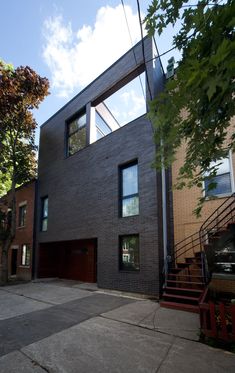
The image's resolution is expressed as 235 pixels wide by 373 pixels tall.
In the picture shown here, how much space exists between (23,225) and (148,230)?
35.6 feet

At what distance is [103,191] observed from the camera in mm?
10938

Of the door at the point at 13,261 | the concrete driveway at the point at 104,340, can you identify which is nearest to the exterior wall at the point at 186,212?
the concrete driveway at the point at 104,340

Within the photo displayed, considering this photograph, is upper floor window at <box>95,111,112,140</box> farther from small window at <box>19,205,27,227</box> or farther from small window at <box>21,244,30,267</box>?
small window at <box>21,244,30,267</box>

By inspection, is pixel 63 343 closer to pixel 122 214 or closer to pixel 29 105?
pixel 122 214

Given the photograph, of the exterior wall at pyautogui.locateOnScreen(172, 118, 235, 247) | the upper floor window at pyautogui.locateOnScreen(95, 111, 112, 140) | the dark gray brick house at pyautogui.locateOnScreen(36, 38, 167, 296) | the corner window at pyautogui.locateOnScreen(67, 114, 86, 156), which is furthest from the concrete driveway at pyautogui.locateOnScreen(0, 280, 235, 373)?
the upper floor window at pyautogui.locateOnScreen(95, 111, 112, 140)

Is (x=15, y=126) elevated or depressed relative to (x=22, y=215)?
elevated

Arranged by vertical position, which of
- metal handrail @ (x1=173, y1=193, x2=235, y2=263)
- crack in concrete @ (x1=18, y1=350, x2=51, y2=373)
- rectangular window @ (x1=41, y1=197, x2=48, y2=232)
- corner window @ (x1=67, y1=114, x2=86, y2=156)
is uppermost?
corner window @ (x1=67, y1=114, x2=86, y2=156)

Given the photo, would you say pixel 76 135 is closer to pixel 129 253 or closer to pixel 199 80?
pixel 129 253

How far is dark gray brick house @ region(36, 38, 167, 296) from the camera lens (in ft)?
29.7

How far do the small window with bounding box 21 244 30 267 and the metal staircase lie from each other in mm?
10026

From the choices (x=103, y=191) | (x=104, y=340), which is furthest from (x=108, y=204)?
(x=104, y=340)

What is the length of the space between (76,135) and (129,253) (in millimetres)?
7433

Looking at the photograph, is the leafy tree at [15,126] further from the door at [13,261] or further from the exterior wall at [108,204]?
the door at [13,261]

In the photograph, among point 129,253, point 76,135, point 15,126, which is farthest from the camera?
point 15,126
